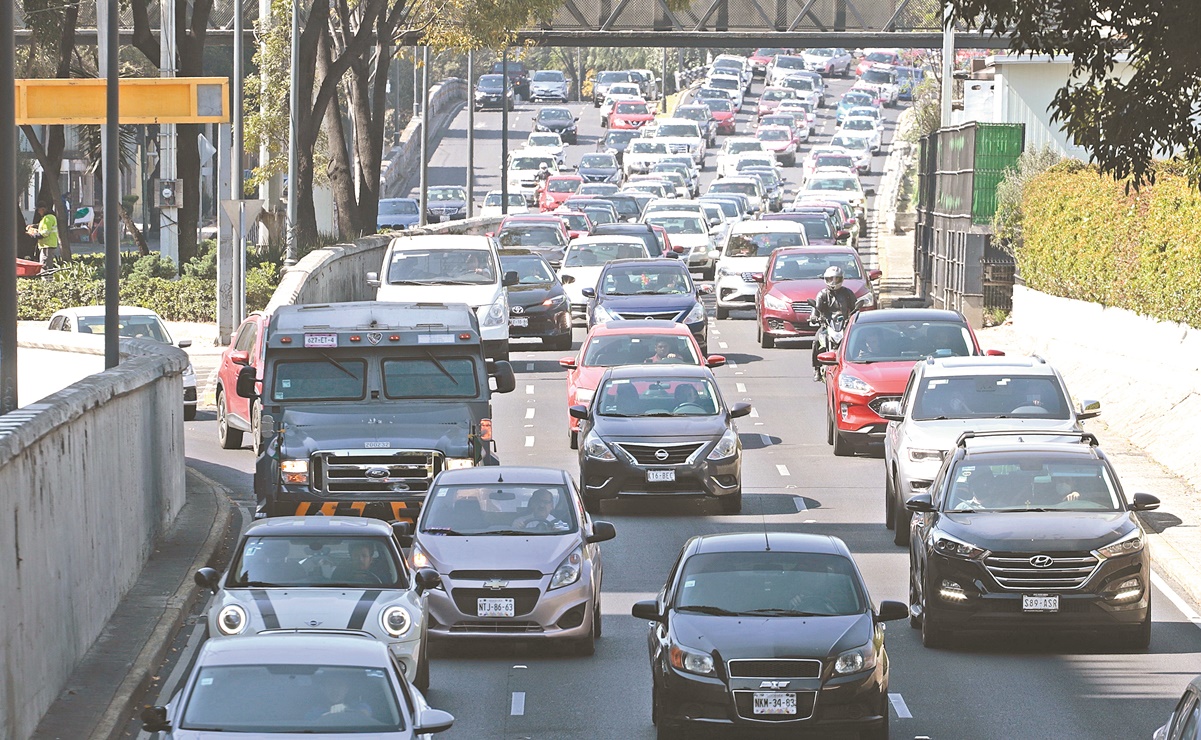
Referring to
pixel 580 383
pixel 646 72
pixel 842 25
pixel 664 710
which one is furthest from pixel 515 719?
pixel 646 72

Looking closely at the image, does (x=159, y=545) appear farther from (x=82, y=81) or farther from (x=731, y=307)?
(x=731, y=307)

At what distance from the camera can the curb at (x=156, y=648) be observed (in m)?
13.8

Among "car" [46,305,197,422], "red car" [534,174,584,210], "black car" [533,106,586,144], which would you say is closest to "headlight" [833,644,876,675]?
"car" [46,305,197,422]

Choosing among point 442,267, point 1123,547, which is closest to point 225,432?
point 442,267

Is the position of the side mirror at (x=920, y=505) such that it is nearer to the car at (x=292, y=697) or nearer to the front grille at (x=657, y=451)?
the front grille at (x=657, y=451)

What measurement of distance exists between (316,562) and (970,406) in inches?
386

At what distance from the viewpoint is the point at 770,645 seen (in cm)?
1313

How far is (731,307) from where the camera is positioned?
45.8 metres

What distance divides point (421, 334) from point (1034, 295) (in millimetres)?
20418

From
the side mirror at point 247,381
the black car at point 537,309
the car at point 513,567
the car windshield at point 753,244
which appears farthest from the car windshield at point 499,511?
the car windshield at point 753,244

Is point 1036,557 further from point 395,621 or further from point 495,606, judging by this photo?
point 395,621

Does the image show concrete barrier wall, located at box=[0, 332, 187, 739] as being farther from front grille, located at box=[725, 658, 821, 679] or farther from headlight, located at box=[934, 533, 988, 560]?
headlight, located at box=[934, 533, 988, 560]

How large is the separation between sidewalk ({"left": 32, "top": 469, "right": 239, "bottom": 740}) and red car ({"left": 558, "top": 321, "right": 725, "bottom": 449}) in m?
5.65

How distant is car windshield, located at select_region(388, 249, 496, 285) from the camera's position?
35.8m
